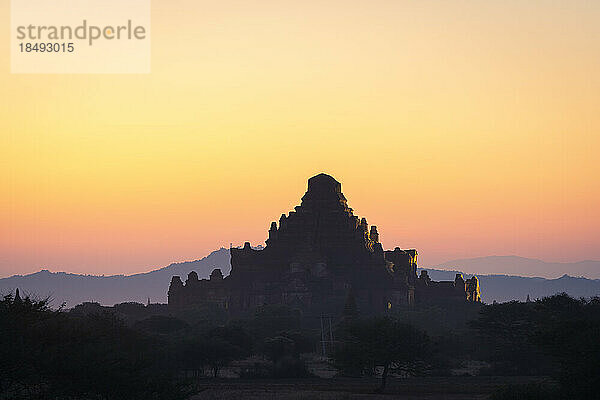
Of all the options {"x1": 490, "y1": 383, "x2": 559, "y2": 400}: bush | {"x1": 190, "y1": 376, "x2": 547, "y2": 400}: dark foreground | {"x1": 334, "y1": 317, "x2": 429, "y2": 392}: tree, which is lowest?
{"x1": 190, "y1": 376, "x2": 547, "y2": 400}: dark foreground

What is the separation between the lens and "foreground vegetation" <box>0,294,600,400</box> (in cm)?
5325

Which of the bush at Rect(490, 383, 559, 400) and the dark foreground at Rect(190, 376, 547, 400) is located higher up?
the bush at Rect(490, 383, 559, 400)

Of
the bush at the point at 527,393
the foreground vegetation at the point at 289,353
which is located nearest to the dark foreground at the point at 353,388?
the foreground vegetation at the point at 289,353

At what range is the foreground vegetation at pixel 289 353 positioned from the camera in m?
53.2

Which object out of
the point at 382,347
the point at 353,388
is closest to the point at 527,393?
the point at 353,388

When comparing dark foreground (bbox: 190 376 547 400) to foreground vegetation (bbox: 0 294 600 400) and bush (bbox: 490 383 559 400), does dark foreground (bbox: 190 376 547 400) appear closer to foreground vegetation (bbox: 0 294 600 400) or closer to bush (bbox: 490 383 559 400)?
foreground vegetation (bbox: 0 294 600 400)

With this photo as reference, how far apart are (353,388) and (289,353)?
98.7 ft

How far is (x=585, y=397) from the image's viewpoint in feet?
191

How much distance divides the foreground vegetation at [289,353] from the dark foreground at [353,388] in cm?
44

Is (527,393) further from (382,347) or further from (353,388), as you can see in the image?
(382,347)

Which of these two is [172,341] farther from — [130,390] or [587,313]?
[130,390]

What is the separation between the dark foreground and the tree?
2.13m

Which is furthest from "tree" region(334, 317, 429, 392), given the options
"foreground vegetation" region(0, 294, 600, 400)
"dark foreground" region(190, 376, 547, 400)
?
"dark foreground" region(190, 376, 547, 400)

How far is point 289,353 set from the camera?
122m
